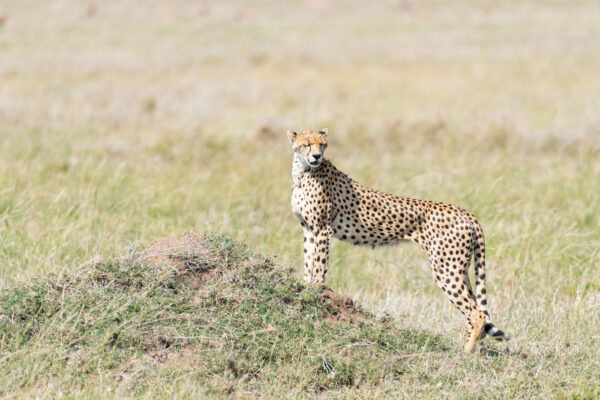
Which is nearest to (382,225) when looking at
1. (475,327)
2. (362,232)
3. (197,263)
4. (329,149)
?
(362,232)

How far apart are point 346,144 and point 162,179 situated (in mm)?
4392

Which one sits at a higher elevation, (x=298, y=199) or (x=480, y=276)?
(x=298, y=199)

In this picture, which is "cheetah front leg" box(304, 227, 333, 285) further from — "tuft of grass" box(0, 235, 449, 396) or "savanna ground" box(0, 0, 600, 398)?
"savanna ground" box(0, 0, 600, 398)

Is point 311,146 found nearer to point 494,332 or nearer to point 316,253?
point 316,253

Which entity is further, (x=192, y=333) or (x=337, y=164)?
(x=337, y=164)

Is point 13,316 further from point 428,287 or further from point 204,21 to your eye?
point 204,21

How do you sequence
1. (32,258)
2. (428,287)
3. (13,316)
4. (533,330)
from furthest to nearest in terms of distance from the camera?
(428,287) → (32,258) → (533,330) → (13,316)

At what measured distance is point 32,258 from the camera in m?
6.25

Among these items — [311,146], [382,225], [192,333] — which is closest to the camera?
[192,333]

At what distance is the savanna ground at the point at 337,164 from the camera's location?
15.3ft

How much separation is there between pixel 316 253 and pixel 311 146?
0.69 m

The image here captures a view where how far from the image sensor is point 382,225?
15.9 ft

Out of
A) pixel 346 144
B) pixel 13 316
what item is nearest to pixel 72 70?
pixel 346 144

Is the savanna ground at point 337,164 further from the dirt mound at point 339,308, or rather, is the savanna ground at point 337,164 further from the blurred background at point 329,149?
the dirt mound at point 339,308
